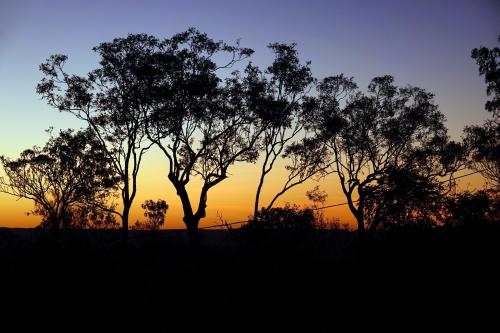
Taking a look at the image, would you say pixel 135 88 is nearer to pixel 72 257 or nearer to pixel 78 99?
pixel 78 99

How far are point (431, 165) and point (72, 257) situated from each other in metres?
41.6

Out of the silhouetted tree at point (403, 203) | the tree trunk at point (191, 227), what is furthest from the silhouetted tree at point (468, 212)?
the tree trunk at point (191, 227)

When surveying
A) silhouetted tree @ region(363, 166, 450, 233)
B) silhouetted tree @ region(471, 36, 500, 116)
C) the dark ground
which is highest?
silhouetted tree @ region(471, 36, 500, 116)

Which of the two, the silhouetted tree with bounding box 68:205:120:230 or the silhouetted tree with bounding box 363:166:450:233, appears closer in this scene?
the silhouetted tree with bounding box 363:166:450:233

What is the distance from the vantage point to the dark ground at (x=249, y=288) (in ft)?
38.7

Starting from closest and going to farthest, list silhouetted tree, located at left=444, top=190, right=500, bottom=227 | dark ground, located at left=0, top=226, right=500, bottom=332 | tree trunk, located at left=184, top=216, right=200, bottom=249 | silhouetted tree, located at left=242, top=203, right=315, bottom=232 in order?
dark ground, located at left=0, top=226, right=500, bottom=332 < silhouetted tree, located at left=444, top=190, right=500, bottom=227 < silhouetted tree, located at left=242, top=203, right=315, bottom=232 < tree trunk, located at left=184, top=216, right=200, bottom=249

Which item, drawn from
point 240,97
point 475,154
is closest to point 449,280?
point 240,97

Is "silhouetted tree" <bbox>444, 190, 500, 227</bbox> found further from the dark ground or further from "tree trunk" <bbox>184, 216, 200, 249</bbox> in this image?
"tree trunk" <bbox>184, 216, 200, 249</bbox>

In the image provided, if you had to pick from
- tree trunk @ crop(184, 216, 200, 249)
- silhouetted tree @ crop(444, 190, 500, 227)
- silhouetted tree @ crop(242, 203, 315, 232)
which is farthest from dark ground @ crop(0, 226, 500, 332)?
tree trunk @ crop(184, 216, 200, 249)

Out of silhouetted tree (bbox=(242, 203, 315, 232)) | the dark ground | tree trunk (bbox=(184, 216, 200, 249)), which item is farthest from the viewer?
tree trunk (bbox=(184, 216, 200, 249))

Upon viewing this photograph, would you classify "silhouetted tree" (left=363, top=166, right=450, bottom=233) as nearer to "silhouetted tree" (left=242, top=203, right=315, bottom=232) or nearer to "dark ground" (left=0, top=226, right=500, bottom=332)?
"dark ground" (left=0, top=226, right=500, bottom=332)

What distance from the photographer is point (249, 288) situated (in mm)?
14008

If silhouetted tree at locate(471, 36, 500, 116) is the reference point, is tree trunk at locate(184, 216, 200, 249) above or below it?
below

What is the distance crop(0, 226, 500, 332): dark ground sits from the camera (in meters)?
11.8
